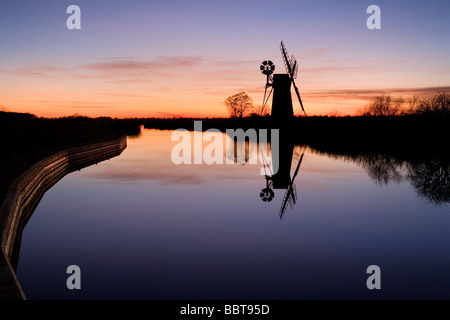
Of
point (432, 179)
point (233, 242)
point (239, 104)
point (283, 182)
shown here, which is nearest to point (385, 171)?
point (432, 179)

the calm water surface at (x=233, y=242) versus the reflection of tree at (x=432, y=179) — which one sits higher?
the reflection of tree at (x=432, y=179)

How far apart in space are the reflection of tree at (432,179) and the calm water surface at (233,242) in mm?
845

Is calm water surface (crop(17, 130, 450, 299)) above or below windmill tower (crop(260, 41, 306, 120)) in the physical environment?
below

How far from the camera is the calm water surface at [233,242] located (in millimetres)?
8375

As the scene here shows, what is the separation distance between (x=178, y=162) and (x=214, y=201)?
15391mm

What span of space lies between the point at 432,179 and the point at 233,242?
15290mm

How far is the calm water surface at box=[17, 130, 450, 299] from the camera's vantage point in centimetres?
838

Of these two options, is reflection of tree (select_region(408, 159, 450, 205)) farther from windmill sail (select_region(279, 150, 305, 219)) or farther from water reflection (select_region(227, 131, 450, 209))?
windmill sail (select_region(279, 150, 305, 219))

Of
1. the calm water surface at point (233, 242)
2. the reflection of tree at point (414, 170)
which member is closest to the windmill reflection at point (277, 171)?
the calm water surface at point (233, 242)

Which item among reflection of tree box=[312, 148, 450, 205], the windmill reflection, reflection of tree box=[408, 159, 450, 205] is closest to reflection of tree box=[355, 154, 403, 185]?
reflection of tree box=[312, 148, 450, 205]

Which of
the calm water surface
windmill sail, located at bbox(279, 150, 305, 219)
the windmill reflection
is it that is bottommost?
the calm water surface

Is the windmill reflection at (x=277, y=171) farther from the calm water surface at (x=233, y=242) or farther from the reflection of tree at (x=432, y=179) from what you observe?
the reflection of tree at (x=432, y=179)

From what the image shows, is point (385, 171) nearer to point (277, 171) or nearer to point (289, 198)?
point (277, 171)

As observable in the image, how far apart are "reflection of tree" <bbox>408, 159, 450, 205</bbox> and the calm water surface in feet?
2.77
